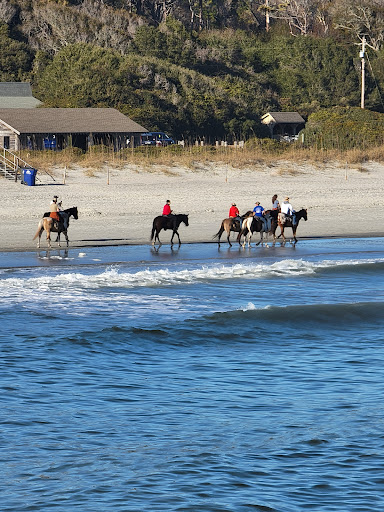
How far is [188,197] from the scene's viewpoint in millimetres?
41094

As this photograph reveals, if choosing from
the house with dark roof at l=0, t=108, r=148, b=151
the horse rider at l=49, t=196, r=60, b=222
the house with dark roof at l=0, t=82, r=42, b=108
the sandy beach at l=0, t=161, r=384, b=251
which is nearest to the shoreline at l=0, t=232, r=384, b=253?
the sandy beach at l=0, t=161, r=384, b=251

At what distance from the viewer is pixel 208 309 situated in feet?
66.4

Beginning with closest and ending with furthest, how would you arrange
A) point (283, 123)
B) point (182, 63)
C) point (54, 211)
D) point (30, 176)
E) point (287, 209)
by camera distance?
point (54, 211), point (287, 209), point (30, 176), point (283, 123), point (182, 63)

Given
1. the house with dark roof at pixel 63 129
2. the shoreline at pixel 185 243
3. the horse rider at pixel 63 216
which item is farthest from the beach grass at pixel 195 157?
the horse rider at pixel 63 216

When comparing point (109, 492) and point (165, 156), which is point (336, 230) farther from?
point (109, 492)

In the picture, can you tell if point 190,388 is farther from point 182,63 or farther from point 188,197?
point 182,63

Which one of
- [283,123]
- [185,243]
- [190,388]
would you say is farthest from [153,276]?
[283,123]

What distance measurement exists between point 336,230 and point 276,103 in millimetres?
62593

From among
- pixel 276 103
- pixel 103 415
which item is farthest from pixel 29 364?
pixel 276 103

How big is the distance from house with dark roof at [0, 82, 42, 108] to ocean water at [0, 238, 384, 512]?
52.8 m

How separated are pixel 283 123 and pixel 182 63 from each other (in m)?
16.2

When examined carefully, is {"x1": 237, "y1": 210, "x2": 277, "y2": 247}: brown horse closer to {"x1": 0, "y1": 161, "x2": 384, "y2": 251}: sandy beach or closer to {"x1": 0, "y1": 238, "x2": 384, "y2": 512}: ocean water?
{"x1": 0, "y1": 161, "x2": 384, "y2": 251}: sandy beach

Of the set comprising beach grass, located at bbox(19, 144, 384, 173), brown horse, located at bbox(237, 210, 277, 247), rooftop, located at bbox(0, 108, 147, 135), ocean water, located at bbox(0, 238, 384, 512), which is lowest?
ocean water, located at bbox(0, 238, 384, 512)

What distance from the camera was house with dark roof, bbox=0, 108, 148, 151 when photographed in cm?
6669
